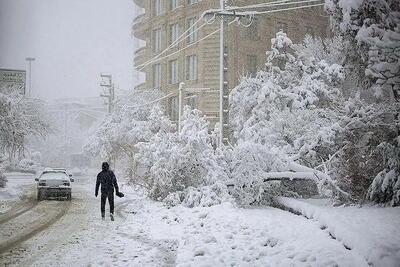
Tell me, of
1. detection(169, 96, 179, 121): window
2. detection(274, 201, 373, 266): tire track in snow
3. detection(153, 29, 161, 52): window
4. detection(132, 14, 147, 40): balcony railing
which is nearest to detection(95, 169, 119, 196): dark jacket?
detection(274, 201, 373, 266): tire track in snow

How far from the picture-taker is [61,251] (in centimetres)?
862

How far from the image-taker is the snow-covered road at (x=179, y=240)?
7523 millimetres

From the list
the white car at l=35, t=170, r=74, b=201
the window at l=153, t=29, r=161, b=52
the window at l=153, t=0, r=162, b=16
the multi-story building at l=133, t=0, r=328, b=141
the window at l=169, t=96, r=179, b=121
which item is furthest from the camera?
the window at l=153, t=0, r=162, b=16

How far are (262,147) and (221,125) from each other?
265 centimetres

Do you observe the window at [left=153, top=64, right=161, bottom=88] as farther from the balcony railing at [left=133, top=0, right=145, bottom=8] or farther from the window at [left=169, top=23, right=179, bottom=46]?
the balcony railing at [left=133, top=0, right=145, bottom=8]

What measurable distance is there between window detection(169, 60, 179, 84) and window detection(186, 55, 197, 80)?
1.62 m

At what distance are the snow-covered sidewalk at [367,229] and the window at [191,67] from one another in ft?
81.7

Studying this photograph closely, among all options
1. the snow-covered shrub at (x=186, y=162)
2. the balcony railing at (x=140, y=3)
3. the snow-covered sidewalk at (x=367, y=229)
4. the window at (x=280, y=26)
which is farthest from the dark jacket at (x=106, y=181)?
the balcony railing at (x=140, y=3)

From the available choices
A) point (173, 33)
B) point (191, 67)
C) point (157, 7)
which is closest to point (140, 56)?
point (157, 7)

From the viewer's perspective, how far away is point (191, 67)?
34.7 meters

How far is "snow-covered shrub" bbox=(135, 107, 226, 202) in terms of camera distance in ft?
49.0

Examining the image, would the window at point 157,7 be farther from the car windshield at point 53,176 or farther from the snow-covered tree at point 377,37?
the snow-covered tree at point 377,37

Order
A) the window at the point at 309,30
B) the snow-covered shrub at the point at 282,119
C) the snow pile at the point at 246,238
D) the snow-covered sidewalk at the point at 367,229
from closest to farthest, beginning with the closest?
the snow-covered sidewalk at the point at 367,229 → the snow pile at the point at 246,238 → the snow-covered shrub at the point at 282,119 → the window at the point at 309,30

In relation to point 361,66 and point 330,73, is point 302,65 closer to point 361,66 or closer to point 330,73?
point 330,73
